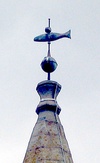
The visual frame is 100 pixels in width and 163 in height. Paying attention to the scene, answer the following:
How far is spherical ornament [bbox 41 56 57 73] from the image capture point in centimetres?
821

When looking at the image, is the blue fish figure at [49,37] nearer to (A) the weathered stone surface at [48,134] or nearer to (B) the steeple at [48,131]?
(B) the steeple at [48,131]

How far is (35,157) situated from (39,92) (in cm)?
187

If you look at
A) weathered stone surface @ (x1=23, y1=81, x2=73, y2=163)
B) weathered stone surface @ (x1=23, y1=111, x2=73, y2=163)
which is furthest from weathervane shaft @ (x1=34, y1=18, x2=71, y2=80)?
weathered stone surface @ (x1=23, y1=111, x2=73, y2=163)

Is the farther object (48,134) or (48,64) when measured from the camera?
(48,64)

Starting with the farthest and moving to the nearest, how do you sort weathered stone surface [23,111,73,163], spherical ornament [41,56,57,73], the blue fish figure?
1. the blue fish figure
2. spherical ornament [41,56,57,73]
3. weathered stone surface [23,111,73,163]

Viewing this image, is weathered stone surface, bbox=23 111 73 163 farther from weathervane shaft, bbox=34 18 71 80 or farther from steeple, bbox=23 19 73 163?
weathervane shaft, bbox=34 18 71 80

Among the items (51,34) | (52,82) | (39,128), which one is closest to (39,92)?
(52,82)

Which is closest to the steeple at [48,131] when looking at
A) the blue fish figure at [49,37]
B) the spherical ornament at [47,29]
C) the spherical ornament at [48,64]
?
the spherical ornament at [48,64]

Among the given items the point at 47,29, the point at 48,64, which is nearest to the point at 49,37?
the point at 47,29

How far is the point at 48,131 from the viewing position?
6875mm

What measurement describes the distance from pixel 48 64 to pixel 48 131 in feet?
6.33

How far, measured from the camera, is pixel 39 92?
7.85 metres

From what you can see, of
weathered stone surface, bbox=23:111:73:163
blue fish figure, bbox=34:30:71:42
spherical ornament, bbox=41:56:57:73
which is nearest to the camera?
weathered stone surface, bbox=23:111:73:163

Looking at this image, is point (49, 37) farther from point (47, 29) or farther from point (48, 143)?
point (48, 143)
